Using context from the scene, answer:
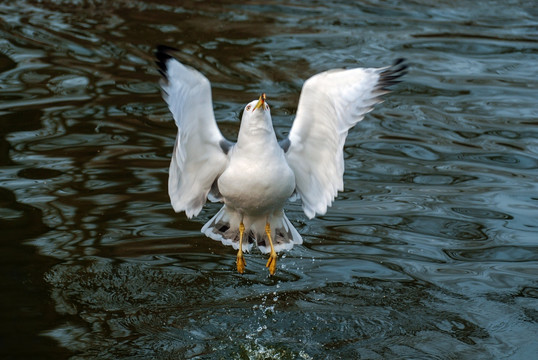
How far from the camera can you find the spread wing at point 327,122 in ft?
22.3

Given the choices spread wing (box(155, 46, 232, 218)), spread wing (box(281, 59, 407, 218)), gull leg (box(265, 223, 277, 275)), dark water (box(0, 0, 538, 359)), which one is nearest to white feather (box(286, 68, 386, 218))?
spread wing (box(281, 59, 407, 218))

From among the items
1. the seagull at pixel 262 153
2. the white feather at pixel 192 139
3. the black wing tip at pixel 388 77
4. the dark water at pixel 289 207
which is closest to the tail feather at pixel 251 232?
the seagull at pixel 262 153

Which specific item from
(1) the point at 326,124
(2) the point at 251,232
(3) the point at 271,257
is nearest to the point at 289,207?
(2) the point at 251,232

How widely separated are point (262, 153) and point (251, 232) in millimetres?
1089

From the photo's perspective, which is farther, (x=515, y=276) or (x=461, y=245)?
(x=461, y=245)

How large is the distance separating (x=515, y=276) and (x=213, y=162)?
113 inches

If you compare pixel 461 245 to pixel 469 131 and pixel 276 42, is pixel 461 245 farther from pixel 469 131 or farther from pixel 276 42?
pixel 276 42

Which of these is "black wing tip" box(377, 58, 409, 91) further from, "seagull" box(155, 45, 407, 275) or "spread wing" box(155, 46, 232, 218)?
"spread wing" box(155, 46, 232, 218)

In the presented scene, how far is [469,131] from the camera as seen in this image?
11.1 metres

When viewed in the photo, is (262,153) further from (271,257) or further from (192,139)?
(271,257)

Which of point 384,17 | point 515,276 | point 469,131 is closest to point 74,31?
point 384,17

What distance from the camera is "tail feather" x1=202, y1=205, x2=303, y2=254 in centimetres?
742

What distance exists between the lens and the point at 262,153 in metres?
6.63

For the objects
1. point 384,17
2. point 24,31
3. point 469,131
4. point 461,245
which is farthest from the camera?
point 384,17
